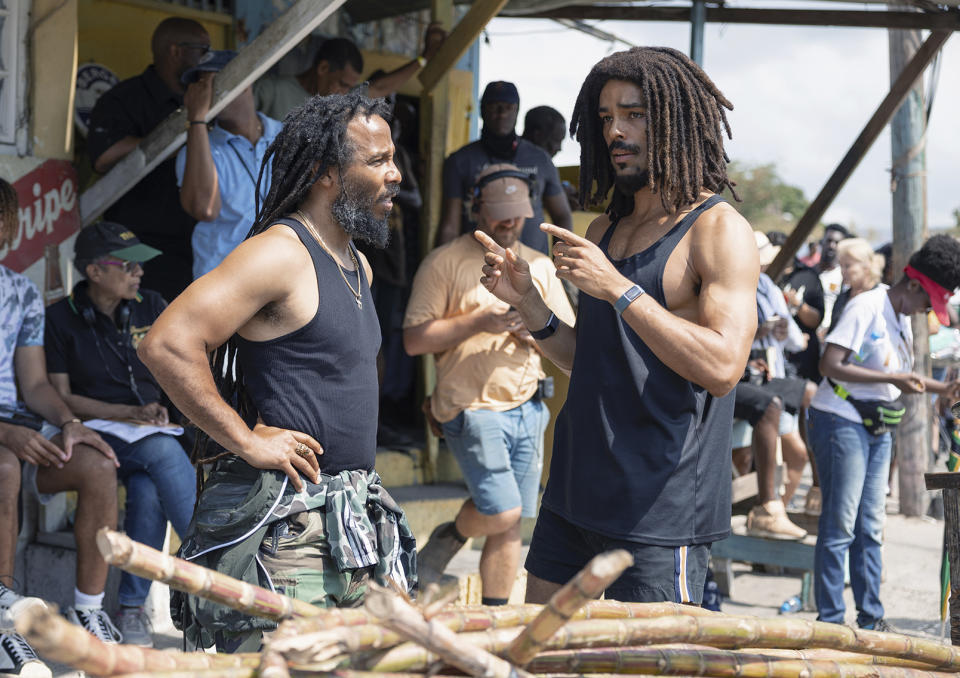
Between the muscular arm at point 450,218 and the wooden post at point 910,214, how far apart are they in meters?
4.38

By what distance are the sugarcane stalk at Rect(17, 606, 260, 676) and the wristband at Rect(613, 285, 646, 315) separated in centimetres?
126

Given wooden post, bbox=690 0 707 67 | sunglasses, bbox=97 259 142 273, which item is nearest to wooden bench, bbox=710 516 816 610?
wooden post, bbox=690 0 707 67

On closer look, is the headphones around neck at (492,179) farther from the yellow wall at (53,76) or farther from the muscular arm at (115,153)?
the yellow wall at (53,76)

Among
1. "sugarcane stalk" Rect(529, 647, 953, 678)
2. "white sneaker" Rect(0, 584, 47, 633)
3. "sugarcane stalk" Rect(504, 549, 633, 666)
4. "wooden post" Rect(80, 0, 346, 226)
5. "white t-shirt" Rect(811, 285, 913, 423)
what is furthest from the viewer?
"white t-shirt" Rect(811, 285, 913, 423)

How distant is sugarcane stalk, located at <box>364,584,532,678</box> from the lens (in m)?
1.53

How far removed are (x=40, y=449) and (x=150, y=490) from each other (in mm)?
546

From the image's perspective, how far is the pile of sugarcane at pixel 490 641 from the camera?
157 cm

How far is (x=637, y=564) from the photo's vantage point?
2.71 m

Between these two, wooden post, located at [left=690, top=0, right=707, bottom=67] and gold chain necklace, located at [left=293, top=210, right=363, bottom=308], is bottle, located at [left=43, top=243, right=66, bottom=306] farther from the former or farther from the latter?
wooden post, located at [left=690, top=0, right=707, bottom=67]

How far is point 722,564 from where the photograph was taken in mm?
6648

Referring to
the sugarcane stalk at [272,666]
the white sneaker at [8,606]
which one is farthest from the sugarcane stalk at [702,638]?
Answer: the white sneaker at [8,606]

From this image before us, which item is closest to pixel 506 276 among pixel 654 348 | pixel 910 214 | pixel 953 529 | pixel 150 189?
pixel 654 348

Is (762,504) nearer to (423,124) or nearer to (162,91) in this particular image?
(423,124)

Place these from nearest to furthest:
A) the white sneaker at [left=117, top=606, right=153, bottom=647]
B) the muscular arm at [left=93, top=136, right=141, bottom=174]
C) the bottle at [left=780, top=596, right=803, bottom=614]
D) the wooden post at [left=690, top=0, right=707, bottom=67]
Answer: the white sneaker at [left=117, top=606, right=153, bottom=647]
the muscular arm at [left=93, top=136, right=141, bottom=174]
the bottle at [left=780, top=596, right=803, bottom=614]
the wooden post at [left=690, top=0, right=707, bottom=67]
